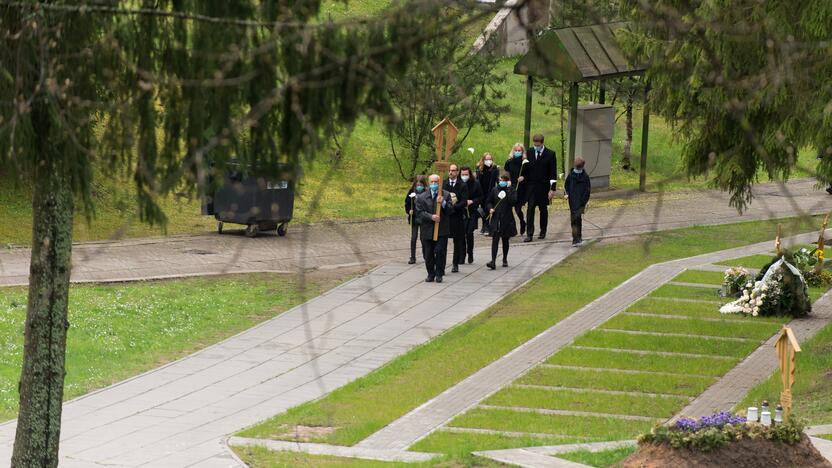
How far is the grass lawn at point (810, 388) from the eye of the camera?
1508 centimetres

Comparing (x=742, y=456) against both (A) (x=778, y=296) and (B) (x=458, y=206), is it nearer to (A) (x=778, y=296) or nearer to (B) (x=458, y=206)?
(A) (x=778, y=296)

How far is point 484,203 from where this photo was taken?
24.9 metres

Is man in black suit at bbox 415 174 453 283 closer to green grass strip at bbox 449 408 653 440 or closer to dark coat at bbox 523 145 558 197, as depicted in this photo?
dark coat at bbox 523 145 558 197

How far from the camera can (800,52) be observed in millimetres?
5551

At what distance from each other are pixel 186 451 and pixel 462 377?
13.8ft

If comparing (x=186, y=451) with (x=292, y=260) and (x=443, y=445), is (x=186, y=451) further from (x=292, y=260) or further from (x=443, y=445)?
(x=292, y=260)

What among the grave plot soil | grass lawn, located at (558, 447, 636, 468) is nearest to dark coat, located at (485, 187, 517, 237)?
grass lawn, located at (558, 447, 636, 468)

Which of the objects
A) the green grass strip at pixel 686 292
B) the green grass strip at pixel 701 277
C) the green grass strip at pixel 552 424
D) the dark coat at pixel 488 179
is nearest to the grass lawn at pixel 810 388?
the green grass strip at pixel 552 424

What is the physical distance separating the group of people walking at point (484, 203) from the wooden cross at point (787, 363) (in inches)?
317

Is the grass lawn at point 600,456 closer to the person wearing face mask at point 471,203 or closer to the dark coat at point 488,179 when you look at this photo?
the person wearing face mask at point 471,203

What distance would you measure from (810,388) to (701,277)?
7.36 m

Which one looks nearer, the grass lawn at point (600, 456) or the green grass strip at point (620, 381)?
the grass lawn at point (600, 456)

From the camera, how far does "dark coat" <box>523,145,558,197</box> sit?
83.7ft

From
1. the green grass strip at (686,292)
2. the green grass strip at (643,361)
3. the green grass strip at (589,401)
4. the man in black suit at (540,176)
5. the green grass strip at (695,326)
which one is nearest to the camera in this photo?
the green grass strip at (589,401)
